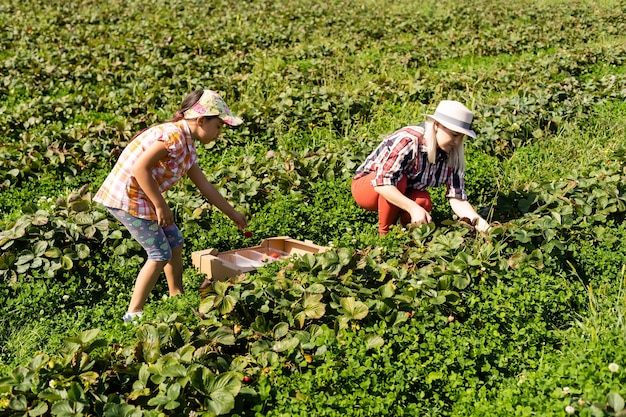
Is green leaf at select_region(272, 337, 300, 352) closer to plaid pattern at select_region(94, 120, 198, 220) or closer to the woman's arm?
plaid pattern at select_region(94, 120, 198, 220)

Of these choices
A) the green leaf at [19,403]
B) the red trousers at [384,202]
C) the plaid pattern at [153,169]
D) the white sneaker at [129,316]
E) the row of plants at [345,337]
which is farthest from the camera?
the red trousers at [384,202]

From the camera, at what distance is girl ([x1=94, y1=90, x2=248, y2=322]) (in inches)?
143

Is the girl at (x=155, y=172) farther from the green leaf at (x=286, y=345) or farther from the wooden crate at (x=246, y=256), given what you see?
the green leaf at (x=286, y=345)

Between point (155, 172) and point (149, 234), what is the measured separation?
0.34 m

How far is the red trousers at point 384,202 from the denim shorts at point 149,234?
151cm

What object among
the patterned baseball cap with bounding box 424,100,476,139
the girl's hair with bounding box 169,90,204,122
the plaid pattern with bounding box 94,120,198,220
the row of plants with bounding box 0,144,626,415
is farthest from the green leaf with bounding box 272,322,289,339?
the patterned baseball cap with bounding box 424,100,476,139

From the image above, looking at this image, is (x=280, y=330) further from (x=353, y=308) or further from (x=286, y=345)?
(x=353, y=308)

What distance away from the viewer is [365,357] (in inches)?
122

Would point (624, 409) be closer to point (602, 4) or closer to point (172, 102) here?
point (172, 102)

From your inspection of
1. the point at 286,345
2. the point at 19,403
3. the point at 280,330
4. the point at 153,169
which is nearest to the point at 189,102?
the point at 153,169

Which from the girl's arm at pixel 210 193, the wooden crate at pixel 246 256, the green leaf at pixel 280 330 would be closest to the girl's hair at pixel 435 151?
the wooden crate at pixel 246 256

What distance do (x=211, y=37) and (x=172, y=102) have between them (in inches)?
159

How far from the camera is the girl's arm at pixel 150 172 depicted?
358 cm

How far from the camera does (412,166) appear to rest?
15.3 ft
